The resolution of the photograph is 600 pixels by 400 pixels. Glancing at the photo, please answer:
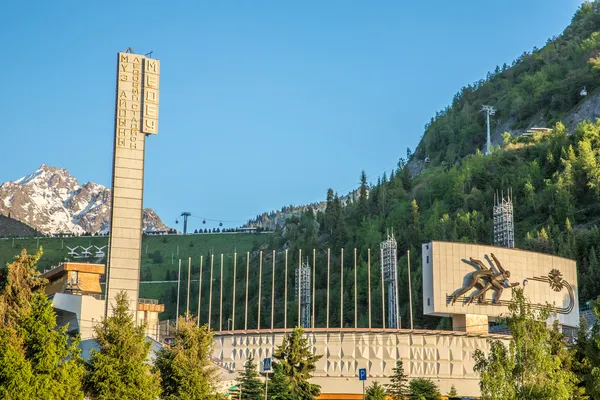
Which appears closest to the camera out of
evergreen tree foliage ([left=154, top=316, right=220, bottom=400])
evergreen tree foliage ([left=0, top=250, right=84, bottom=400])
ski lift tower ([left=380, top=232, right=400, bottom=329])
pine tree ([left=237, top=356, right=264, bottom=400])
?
evergreen tree foliage ([left=0, top=250, right=84, bottom=400])

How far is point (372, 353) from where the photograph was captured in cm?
6359

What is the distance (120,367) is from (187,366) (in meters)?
3.40

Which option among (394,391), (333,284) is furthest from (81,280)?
(333,284)

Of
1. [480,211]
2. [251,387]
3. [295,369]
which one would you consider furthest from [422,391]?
[480,211]

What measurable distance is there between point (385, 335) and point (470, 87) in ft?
447

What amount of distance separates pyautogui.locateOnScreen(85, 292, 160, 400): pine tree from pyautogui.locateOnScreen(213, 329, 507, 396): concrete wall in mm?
23992

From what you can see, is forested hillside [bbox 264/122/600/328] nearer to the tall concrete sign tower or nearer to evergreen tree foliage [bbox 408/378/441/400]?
evergreen tree foliage [bbox 408/378/441/400]

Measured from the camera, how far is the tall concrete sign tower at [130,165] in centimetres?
5553

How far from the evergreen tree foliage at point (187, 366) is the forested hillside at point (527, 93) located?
109777 millimetres

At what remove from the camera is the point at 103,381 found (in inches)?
1503

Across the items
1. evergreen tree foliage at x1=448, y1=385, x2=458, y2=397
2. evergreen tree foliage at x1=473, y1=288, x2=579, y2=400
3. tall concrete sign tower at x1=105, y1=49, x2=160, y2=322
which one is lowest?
evergreen tree foliage at x1=448, y1=385, x2=458, y2=397

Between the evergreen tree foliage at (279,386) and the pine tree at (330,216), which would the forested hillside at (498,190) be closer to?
the pine tree at (330,216)

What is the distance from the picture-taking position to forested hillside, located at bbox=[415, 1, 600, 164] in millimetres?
152625

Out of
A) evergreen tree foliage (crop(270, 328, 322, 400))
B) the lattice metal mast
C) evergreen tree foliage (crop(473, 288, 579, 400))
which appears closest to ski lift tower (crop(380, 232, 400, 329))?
the lattice metal mast
